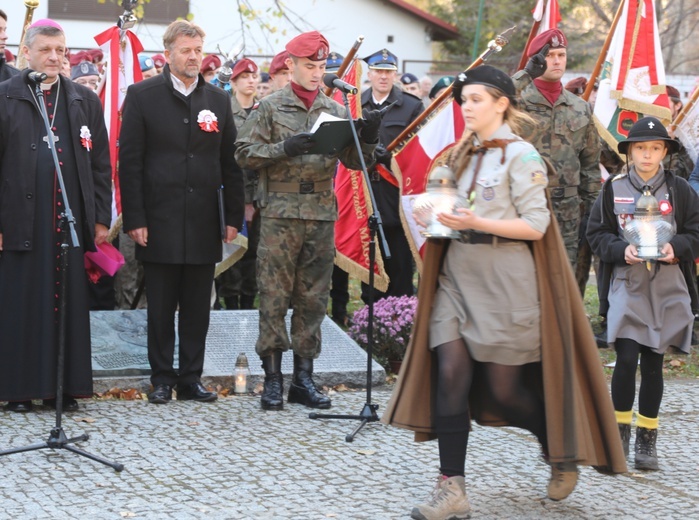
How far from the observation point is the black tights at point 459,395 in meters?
4.92

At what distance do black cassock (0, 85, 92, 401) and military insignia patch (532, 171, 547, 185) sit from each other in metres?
3.18

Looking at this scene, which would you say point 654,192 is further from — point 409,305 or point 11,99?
point 11,99

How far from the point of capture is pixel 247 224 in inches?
388

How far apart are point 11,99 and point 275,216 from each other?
1.72m

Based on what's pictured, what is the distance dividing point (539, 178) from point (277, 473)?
78.6 inches

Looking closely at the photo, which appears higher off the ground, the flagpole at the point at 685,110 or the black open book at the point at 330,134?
the flagpole at the point at 685,110

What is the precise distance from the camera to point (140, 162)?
7191 millimetres

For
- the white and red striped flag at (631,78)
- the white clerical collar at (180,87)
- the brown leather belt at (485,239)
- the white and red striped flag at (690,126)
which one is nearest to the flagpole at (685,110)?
the white and red striped flag at (690,126)

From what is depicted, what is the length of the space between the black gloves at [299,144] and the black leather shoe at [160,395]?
5.76 feet

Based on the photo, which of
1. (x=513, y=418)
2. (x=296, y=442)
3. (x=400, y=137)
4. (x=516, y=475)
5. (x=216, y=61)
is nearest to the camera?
(x=513, y=418)

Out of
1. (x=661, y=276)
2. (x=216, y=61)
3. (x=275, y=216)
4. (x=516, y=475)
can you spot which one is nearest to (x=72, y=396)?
(x=275, y=216)

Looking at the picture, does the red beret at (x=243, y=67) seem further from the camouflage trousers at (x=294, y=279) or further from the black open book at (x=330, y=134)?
the black open book at (x=330, y=134)

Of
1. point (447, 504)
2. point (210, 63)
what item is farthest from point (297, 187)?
point (210, 63)

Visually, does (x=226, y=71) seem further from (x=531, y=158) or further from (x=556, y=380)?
(x=556, y=380)
